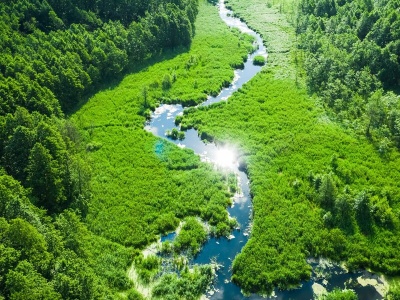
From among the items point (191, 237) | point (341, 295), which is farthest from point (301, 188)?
point (341, 295)

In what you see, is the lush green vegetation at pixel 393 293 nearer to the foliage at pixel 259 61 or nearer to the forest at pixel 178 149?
the forest at pixel 178 149

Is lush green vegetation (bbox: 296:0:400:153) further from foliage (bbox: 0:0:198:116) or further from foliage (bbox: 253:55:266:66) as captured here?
foliage (bbox: 0:0:198:116)

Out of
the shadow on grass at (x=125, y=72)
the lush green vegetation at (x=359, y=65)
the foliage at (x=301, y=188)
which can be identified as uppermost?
the lush green vegetation at (x=359, y=65)

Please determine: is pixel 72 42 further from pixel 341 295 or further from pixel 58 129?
pixel 341 295

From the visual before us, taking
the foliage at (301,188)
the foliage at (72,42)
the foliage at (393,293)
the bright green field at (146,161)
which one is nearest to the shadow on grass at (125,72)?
the foliage at (72,42)

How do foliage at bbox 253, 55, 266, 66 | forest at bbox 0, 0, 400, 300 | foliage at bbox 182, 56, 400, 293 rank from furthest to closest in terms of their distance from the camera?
foliage at bbox 253, 55, 266, 66 < foliage at bbox 182, 56, 400, 293 < forest at bbox 0, 0, 400, 300

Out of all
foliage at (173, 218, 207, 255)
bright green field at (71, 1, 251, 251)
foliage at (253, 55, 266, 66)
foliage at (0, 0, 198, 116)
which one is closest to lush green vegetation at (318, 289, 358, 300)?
bright green field at (71, 1, 251, 251)
